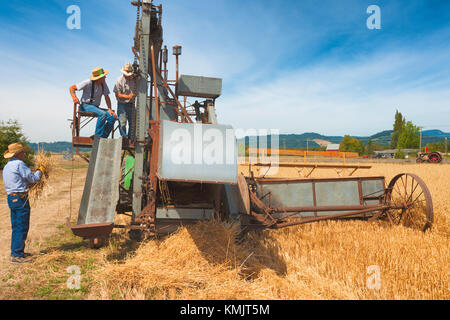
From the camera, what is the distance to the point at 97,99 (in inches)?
231

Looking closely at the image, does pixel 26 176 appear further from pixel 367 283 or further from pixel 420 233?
pixel 420 233

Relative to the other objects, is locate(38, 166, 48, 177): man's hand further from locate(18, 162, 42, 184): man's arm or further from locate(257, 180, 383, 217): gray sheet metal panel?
locate(257, 180, 383, 217): gray sheet metal panel

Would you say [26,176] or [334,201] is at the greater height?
[26,176]

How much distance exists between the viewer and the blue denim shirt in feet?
16.4

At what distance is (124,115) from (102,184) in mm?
1864

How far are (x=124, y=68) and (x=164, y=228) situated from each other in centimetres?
344

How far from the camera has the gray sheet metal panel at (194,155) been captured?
142 inches

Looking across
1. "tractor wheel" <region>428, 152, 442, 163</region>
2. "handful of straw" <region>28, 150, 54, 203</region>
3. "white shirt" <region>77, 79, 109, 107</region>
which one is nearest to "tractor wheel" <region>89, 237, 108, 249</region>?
"handful of straw" <region>28, 150, 54, 203</region>

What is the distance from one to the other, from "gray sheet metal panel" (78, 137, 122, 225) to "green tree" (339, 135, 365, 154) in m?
106

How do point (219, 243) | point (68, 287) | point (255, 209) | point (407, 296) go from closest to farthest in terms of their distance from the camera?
point (407, 296) → point (68, 287) → point (219, 243) → point (255, 209)

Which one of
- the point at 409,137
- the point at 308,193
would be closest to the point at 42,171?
the point at 308,193

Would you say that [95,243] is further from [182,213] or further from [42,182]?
[182,213]

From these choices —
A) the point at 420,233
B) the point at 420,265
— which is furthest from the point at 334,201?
the point at 420,265

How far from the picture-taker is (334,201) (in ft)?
23.3
